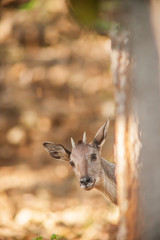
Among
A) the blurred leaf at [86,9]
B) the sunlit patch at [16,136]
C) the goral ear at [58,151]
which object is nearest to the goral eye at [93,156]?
the goral ear at [58,151]

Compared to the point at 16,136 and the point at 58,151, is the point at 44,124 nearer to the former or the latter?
the point at 16,136

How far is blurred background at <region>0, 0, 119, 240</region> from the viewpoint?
10.2 metres

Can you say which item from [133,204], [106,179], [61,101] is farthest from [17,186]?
[133,204]

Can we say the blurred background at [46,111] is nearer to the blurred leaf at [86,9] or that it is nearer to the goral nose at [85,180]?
the goral nose at [85,180]

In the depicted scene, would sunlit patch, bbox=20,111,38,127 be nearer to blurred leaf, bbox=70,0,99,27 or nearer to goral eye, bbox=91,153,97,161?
goral eye, bbox=91,153,97,161

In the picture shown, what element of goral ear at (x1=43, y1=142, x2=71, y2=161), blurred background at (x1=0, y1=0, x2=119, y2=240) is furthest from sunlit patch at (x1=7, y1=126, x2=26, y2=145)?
goral ear at (x1=43, y1=142, x2=71, y2=161)

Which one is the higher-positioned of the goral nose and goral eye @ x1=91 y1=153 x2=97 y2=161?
goral eye @ x1=91 y1=153 x2=97 y2=161

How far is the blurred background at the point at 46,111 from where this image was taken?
403 inches

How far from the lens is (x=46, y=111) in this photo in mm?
A: 14289

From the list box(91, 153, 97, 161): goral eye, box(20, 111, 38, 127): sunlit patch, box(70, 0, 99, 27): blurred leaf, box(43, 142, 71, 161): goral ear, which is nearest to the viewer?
box(70, 0, 99, 27): blurred leaf

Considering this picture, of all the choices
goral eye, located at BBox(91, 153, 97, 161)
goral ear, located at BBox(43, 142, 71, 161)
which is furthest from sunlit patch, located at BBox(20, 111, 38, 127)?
goral eye, located at BBox(91, 153, 97, 161)

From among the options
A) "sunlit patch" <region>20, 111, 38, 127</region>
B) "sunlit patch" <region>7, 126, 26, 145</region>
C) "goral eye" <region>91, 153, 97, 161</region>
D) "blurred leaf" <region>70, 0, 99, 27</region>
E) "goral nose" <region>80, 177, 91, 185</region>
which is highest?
"sunlit patch" <region>20, 111, 38, 127</region>

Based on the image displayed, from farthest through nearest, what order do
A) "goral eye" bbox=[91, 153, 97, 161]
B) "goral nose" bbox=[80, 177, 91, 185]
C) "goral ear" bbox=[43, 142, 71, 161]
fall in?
"goral ear" bbox=[43, 142, 71, 161] < "goral eye" bbox=[91, 153, 97, 161] < "goral nose" bbox=[80, 177, 91, 185]

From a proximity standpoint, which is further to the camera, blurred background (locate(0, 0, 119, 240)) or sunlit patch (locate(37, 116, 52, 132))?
sunlit patch (locate(37, 116, 52, 132))
